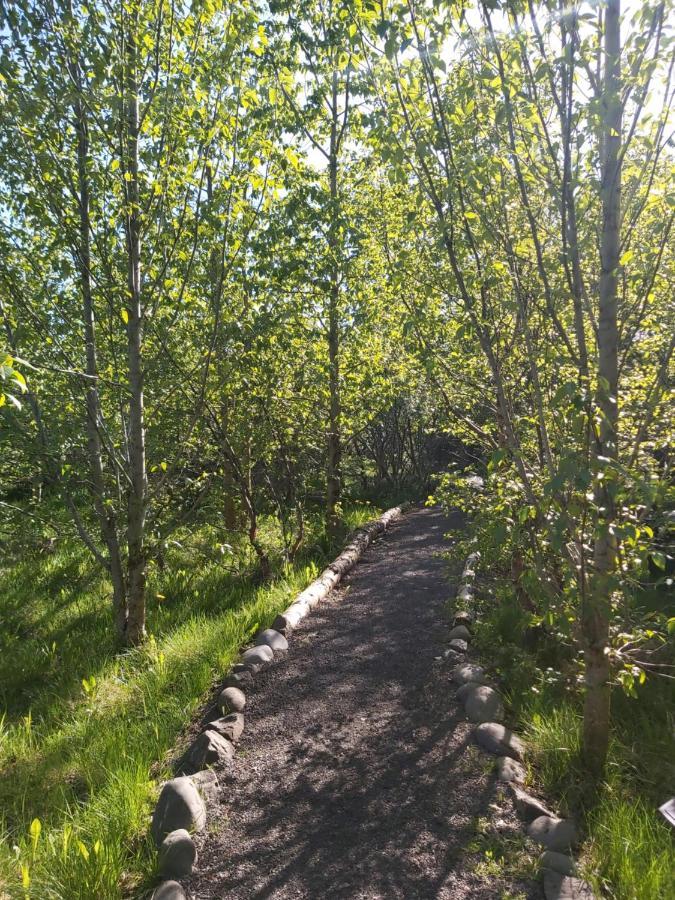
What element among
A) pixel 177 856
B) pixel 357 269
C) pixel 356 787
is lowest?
pixel 356 787

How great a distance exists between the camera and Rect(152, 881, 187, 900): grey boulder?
237 centimetres

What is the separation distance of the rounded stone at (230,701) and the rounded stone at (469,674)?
1512 millimetres

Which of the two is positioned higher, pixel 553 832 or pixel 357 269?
pixel 357 269

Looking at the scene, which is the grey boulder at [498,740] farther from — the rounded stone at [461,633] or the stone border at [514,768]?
the rounded stone at [461,633]

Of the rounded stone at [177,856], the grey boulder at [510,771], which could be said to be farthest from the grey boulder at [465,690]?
the rounded stone at [177,856]

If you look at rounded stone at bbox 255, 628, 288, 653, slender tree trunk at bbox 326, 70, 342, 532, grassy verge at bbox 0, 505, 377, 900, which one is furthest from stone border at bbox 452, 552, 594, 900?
slender tree trunk at bbox 326, 70, 342, 532

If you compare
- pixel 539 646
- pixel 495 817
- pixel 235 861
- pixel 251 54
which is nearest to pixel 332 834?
pixel 235 861

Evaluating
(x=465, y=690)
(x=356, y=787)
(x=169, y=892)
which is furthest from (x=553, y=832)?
(x=169, y=892)

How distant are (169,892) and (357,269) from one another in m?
5.83

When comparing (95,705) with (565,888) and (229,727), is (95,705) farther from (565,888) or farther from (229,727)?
(565,888)

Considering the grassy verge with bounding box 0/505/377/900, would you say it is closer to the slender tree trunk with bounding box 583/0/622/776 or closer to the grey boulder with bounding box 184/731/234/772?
the grey boulder with bounding box 184/731/234/772

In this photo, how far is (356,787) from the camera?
3088 mm

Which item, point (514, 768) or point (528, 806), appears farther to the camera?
point (514, 768)

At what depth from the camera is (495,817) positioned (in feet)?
9.05
